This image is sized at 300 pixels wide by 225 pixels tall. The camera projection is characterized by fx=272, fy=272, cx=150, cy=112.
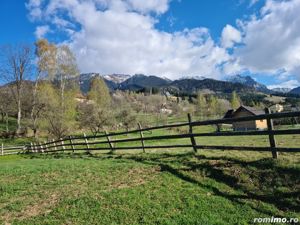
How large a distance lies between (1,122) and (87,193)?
62.4 metres

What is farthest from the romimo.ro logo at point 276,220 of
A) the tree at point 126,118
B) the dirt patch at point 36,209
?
the tree at point 126,118

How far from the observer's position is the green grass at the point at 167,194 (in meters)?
5.18

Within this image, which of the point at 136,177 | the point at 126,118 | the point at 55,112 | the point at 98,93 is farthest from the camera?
the point at 98,93

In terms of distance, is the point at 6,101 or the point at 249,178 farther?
the point at 6,101

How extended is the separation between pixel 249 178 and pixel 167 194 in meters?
2.03

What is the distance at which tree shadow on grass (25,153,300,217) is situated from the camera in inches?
213

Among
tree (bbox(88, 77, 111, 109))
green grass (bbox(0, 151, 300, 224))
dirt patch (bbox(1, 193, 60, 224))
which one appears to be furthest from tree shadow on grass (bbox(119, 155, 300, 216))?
tree (bbox(88, 77, 111, 109))

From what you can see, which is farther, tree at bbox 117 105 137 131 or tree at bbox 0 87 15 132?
tree at bbox 117 105 137 131

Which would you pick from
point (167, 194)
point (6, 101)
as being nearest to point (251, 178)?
point (167, 194)

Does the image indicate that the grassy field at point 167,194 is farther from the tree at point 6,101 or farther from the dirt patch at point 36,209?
the tree at point 6,101

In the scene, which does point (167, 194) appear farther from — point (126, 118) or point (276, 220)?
point (126, 118)

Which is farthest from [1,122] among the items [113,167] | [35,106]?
[113,167]

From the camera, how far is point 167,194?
6.20m

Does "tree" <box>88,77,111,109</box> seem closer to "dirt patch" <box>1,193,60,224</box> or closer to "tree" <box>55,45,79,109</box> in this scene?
"tree" <box>55,45,79,109</box>
